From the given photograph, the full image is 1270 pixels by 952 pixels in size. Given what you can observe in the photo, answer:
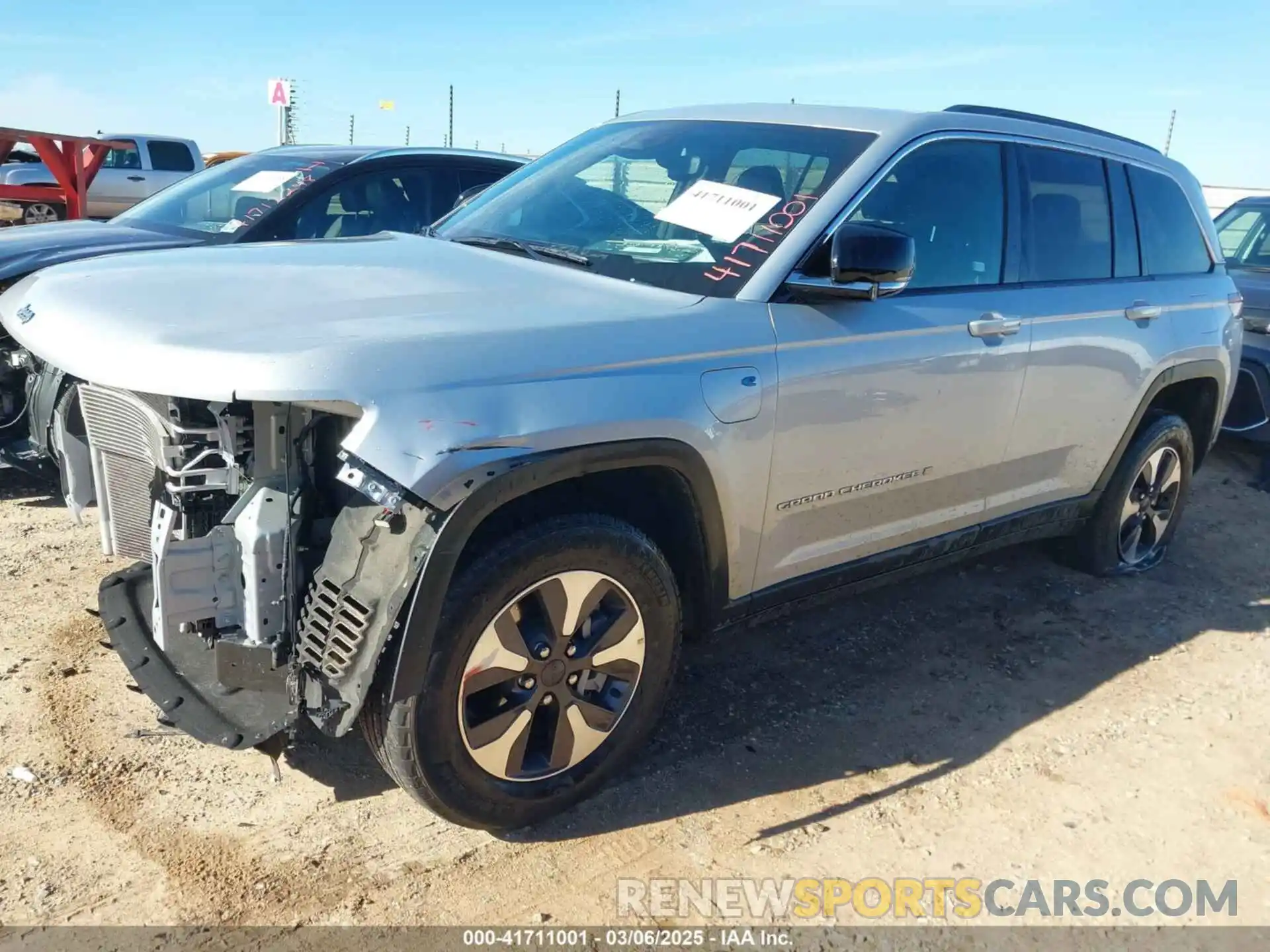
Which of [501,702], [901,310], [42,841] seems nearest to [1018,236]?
[901,310]

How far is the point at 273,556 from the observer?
2.36 metres

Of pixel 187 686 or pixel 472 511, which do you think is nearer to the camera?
pixel 472 511

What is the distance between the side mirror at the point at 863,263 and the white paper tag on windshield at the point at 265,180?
3.94 metres

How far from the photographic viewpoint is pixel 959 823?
2998 millimetres

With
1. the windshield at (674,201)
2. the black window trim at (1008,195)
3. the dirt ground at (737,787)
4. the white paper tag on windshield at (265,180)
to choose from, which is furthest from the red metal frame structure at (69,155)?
the black window trim at (1008,195)

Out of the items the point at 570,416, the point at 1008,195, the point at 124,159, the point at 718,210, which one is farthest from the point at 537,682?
the point at 124,159

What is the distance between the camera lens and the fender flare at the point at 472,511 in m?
2.29

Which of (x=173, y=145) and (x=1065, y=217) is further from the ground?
(x=1065, y=217)

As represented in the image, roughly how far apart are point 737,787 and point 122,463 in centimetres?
196

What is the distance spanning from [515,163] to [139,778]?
4.60 meters

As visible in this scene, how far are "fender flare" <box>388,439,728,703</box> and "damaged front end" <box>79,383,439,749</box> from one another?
0.04m

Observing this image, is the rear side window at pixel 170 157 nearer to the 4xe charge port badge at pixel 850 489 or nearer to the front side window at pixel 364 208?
the front side window at pixel 364 208

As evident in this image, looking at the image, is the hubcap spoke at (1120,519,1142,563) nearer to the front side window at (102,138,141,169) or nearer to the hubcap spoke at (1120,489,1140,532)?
the hubcap spoke at (1120,489,1140,532)

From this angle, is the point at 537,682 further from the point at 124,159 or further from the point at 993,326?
the point at 124,159
